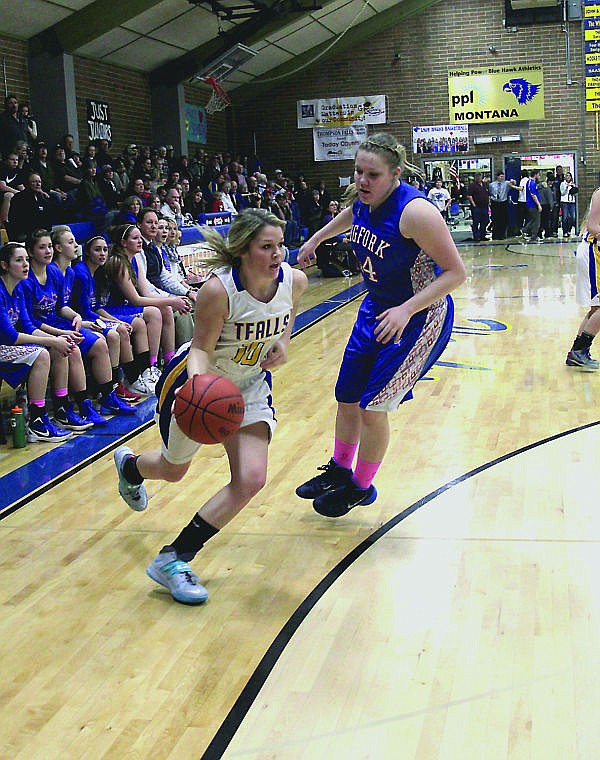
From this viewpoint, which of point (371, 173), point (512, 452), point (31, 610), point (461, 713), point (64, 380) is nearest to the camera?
point (461, 713)

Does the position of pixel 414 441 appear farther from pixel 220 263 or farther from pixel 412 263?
pixel 220 263

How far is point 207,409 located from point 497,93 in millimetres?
20505

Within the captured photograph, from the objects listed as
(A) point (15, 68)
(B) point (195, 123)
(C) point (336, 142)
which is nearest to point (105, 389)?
(A) point (15, 68)

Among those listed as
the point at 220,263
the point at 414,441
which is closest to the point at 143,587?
the point at 220,263

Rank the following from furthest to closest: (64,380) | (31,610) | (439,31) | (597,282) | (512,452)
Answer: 1. (439,31)
2. (597,282)
3. (64,380)
4. (512,452)
5. (31,610)

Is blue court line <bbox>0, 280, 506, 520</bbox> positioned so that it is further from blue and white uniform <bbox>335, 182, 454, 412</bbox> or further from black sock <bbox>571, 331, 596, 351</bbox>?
black sock <bbox>571, 331, 596, 351</bbox>

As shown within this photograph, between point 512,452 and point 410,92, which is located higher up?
point 410,92

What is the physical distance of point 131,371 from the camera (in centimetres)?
646

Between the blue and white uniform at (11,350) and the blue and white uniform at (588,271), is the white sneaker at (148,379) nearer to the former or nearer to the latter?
the blue and white uniform at (11,350)

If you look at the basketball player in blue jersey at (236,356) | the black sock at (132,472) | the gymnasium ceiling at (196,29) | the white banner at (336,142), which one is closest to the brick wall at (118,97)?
the gymnasium ceiling at (196,29)

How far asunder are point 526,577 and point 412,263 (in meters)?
1.25

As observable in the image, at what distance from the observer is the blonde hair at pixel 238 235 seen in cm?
318

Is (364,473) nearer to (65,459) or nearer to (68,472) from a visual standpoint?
(68,472)

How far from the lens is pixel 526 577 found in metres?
3.33
